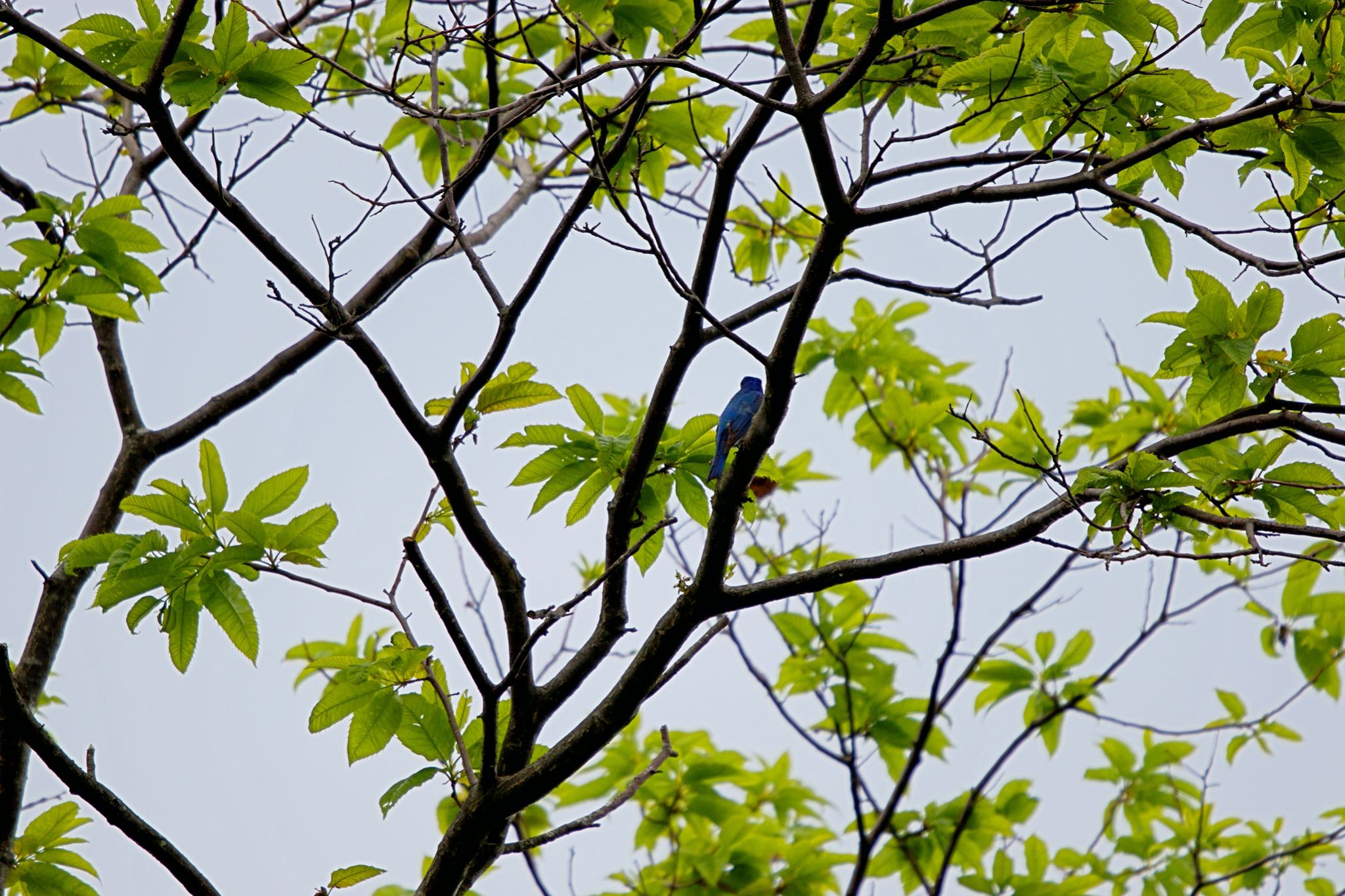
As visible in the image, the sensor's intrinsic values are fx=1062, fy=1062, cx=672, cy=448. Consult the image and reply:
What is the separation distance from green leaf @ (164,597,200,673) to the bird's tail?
1.33 m

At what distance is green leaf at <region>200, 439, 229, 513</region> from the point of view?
2467mm

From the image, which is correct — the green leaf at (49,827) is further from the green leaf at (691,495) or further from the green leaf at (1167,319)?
the green leaf at (1167,319)

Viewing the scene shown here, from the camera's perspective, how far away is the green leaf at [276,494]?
7.98 ft

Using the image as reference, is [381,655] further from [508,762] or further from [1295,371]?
[1295,371]

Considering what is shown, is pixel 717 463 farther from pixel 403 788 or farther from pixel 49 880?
pixel 49 880

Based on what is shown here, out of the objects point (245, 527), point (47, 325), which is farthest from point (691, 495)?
point (47, 325)

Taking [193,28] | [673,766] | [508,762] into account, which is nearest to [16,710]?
[508,762]

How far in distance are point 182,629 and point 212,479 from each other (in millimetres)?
353

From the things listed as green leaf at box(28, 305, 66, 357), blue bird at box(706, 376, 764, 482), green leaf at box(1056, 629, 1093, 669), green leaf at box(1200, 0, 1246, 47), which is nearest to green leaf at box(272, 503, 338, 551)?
blue bird at box(706, 376, 764, 482)

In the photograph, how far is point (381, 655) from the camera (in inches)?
101

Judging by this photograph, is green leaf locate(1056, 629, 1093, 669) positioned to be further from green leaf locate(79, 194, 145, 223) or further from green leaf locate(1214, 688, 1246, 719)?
green leaf locate(79, 194, 145, 223)

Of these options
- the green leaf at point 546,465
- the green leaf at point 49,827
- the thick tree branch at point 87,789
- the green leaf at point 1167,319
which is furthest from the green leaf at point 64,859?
the green leaf at point 1167,319

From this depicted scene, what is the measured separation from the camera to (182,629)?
8.08ft

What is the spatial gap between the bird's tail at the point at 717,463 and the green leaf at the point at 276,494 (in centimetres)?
107
